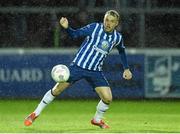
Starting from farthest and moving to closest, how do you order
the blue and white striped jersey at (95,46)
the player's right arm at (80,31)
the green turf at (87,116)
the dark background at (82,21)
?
the dark background at (82,21) < the green turf at (87,116) < the blue and white striped jersey at (95,46) < the player's right arm at (80,31)

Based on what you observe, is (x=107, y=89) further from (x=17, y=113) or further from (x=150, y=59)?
(x=150, y=59)

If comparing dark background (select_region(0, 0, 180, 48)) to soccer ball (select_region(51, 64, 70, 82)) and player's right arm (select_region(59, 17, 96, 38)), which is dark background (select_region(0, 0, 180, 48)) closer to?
player's right arm (select_region(59, 17, 96, 38))

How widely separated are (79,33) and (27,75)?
613 cm

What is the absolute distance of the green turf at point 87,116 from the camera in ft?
41.5

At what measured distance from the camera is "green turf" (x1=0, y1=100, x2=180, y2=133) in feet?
41.5

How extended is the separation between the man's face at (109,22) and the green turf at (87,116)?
1496 mm

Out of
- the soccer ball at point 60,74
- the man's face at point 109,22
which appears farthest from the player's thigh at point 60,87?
the man's face at point 109,22

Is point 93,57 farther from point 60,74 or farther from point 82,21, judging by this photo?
point 82,21

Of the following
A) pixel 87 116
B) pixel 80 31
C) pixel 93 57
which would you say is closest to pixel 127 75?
pixel 93 57

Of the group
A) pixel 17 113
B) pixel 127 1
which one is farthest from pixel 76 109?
pixel 127 1

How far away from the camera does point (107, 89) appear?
41.6 ft

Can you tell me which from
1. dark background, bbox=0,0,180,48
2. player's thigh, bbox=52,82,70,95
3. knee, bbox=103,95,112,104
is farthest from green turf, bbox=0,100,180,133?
dark background, bbox=0,0,180,48

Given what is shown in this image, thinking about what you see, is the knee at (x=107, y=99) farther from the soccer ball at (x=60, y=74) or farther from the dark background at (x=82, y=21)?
the dark background at (x=82, y=21)

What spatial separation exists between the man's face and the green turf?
1.50 m
